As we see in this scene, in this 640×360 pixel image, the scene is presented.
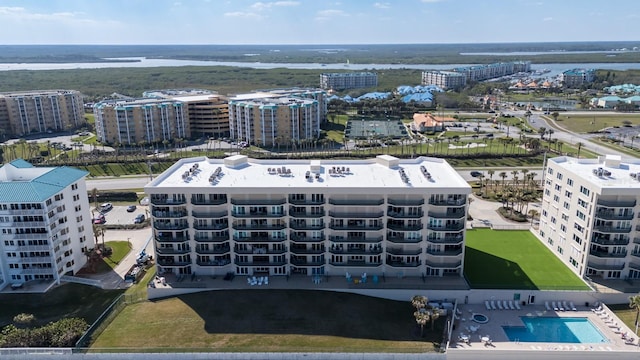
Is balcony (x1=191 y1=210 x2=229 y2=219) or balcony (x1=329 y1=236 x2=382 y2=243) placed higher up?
balcony (x1=191 y1=210 x2=229 y2=219)

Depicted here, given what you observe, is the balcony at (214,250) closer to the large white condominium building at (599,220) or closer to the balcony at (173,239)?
the balcony at (173,239)

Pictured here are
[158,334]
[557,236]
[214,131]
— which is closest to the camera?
[158,334]

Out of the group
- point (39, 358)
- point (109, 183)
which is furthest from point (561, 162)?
point (109, 183)

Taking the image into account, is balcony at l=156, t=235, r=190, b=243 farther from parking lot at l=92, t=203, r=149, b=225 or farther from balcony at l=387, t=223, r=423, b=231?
parking lot at l=92, t=203, r=149, b=225

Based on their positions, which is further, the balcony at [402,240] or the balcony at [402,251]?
the balcony at [402,251]

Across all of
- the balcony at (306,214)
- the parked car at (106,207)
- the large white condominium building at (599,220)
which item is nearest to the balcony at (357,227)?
the balcony at (306,214)

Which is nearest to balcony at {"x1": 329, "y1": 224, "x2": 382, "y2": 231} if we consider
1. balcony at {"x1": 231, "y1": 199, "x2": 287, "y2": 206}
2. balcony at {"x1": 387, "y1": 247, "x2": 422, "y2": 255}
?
balcony at {"x1": 387, "y1": 247, "x2": 422, "y2": 255}

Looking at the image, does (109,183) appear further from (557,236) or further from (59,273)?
(557,236)
